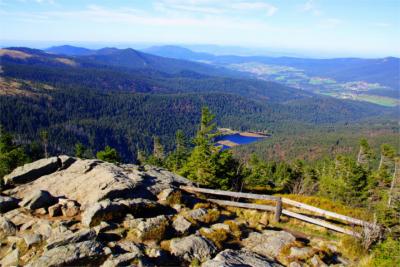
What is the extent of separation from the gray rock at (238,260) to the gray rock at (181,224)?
285cm

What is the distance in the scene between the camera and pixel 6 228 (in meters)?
15.2

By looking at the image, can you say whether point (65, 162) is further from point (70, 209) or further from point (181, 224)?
point (181, 224)

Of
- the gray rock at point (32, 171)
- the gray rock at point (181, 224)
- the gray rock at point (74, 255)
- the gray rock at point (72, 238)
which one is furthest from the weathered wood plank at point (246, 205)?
the gray rock at point (32, 171)

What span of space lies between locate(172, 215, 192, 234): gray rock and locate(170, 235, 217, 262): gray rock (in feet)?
3.45

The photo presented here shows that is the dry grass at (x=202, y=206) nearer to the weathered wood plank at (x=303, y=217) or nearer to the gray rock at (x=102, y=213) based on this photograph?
the weathered wood plank at (x=303, y=217)

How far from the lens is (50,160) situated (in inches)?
963

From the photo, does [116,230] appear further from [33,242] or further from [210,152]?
[210,152]

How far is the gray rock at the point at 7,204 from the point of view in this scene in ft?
57.2

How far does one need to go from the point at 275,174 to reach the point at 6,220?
247ft

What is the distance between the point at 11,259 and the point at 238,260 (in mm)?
9924

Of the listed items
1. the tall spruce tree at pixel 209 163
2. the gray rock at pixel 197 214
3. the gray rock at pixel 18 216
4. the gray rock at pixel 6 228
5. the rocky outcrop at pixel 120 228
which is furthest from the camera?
the tall spruce tree at pixel 209 163

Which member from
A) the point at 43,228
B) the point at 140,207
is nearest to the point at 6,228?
the point at 43,228

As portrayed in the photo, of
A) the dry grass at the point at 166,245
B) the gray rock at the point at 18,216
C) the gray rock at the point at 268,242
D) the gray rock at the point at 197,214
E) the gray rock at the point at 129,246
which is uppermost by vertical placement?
the gray rock at the point at 129,246

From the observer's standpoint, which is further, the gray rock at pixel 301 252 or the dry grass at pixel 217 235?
the dry grass at pixel 217 235
